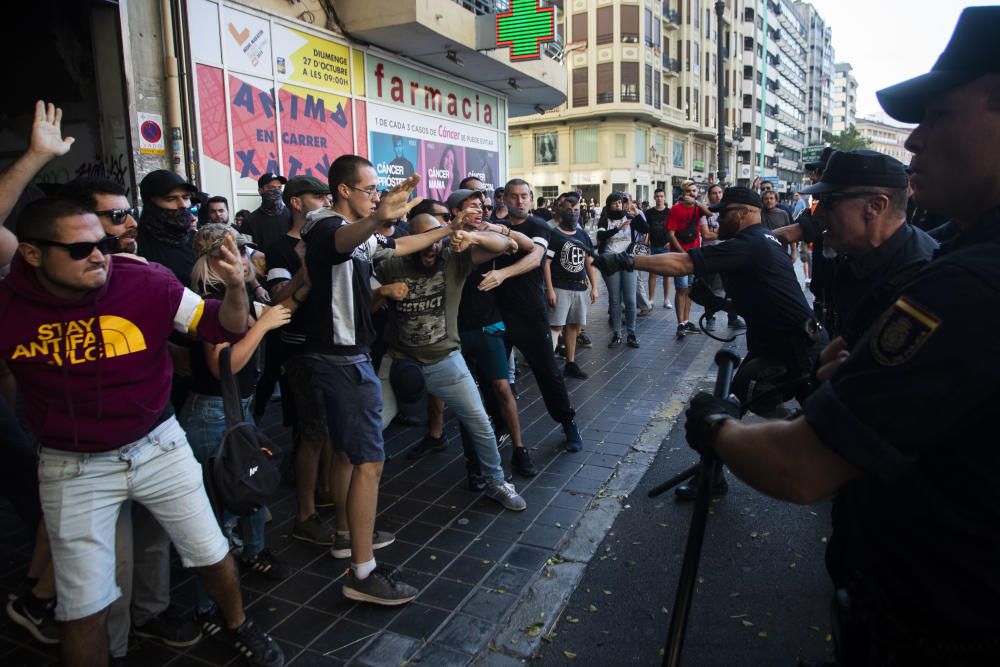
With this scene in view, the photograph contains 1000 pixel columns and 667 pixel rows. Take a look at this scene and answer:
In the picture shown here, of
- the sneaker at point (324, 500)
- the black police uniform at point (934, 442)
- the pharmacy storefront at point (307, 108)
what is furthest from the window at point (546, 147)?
the black police uniform at point (934, 442)

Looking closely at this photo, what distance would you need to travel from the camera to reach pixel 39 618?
306 cm

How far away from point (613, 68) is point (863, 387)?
151 feet

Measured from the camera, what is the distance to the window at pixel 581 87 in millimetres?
44375

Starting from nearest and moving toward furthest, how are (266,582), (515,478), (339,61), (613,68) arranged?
(266,582), (515,478), (339,61), (613,68)

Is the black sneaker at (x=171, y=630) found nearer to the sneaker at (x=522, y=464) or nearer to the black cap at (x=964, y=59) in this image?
the sneaker at (x=522, y=464)

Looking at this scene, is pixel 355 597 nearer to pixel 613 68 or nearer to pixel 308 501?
pixel 308 501

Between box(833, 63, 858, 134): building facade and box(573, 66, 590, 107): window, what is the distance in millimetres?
128024

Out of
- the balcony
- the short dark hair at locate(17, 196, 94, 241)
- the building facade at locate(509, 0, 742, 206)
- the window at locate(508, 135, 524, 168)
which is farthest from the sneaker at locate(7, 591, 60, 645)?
the window at locate(508, 135, 524, 168)

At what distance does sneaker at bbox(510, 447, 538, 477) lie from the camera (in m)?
4.95

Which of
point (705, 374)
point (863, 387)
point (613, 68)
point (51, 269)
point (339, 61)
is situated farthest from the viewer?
point (613, 68)

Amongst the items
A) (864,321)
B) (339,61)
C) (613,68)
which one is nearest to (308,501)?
(864,321)

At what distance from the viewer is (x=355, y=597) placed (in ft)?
10.9

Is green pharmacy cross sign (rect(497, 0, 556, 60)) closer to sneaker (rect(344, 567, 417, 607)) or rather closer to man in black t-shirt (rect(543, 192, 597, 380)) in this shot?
man in black t-shirt (rect(543, 192, 597, 380))

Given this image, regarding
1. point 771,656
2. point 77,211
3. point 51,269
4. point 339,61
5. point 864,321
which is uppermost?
point 339,61
